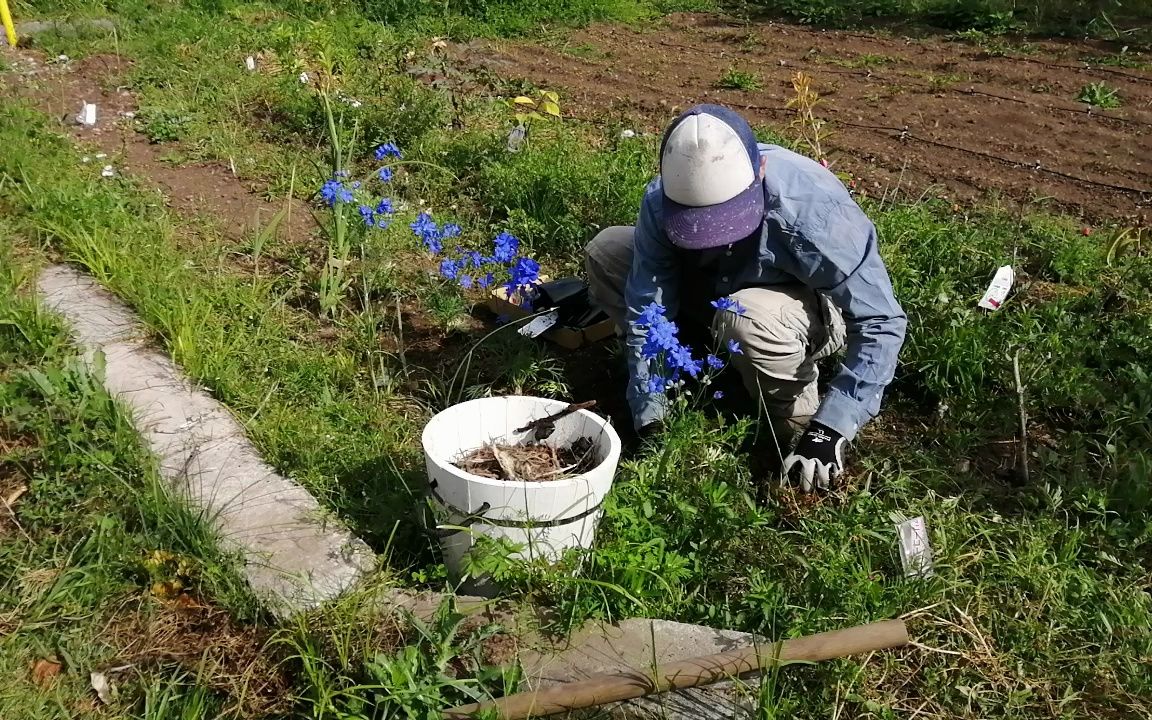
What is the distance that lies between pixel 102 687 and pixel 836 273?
217 cm

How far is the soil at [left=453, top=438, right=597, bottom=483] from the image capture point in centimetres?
224

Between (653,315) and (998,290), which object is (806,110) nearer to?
(998,290)

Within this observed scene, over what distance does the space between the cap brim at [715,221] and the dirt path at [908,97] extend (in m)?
2.33

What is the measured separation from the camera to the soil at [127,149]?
4.26 meters

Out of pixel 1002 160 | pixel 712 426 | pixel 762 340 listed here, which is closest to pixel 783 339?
pixel 762 340

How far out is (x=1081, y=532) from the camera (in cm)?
235

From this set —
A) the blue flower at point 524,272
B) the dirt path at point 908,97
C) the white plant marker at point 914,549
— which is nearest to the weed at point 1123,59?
the dirt path at point 908,97

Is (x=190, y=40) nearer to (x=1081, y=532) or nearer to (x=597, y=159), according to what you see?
(x=597, y=159)

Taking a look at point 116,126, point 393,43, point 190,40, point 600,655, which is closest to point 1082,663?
point 600,655

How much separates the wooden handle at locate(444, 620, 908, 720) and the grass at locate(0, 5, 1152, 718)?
94 millimetres

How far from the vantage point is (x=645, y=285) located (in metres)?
2.80

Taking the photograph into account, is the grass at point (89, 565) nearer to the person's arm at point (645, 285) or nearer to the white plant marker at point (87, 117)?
the person's arm at point (645, 285)

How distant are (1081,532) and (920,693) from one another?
701 mm

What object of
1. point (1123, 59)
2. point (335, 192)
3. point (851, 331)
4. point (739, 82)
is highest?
point (335, 192)
